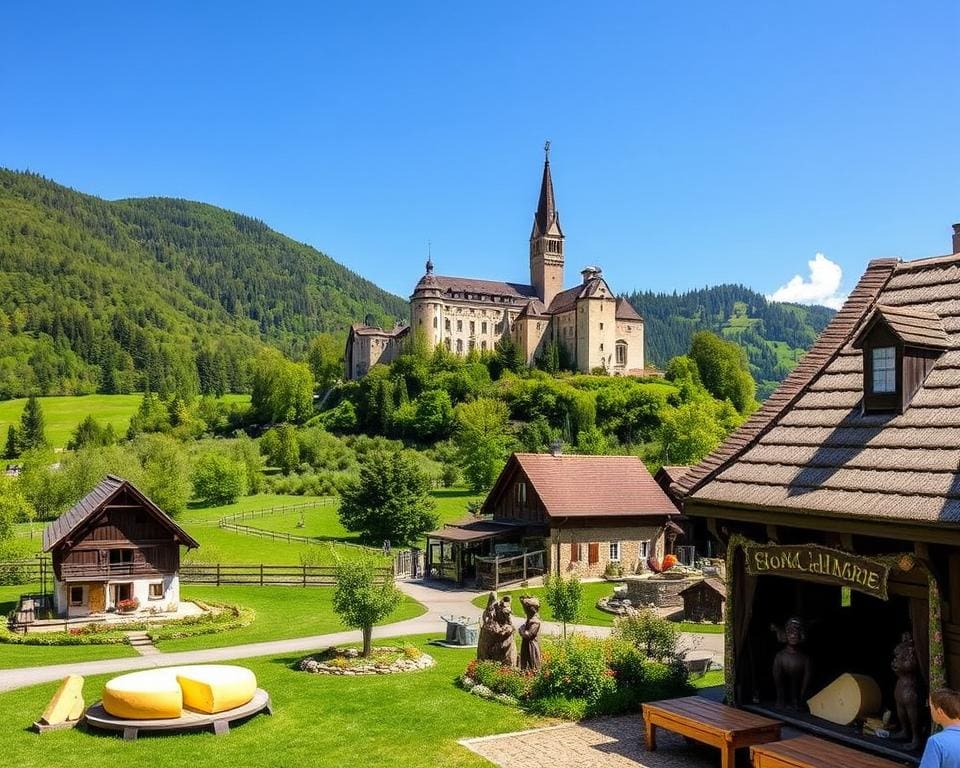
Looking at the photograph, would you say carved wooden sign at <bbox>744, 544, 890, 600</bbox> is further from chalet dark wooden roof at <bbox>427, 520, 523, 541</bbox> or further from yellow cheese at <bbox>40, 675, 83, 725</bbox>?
chalet dark wooden roof at <bbox>427, 520, 523, 541</bbox>

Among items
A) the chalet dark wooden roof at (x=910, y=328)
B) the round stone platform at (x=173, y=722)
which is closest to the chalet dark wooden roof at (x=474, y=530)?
the round stone platform at (x=173, y=722)

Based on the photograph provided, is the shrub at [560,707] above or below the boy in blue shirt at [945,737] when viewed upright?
below

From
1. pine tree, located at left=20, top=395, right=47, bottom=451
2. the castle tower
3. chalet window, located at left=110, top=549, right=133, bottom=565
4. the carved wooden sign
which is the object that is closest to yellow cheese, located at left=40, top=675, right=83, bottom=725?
the carved wooden sign

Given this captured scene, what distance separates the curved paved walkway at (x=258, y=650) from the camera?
21.9 metres

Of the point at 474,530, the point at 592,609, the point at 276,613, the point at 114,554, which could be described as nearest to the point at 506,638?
the point at 592,609

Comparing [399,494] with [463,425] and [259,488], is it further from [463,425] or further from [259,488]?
[463,425]

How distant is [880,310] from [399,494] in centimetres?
4288

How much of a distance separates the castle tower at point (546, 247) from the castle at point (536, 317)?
0.16 meters

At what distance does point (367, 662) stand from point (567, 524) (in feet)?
67.6

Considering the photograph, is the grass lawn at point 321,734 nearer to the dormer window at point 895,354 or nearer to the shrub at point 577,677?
the shrub at point 577,677

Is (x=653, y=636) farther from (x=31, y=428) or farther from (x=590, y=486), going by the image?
(x=31, y=428)

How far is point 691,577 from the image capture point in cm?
3528

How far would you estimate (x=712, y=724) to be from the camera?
41.0 ft

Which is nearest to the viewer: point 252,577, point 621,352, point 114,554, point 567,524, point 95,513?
point 95,513
